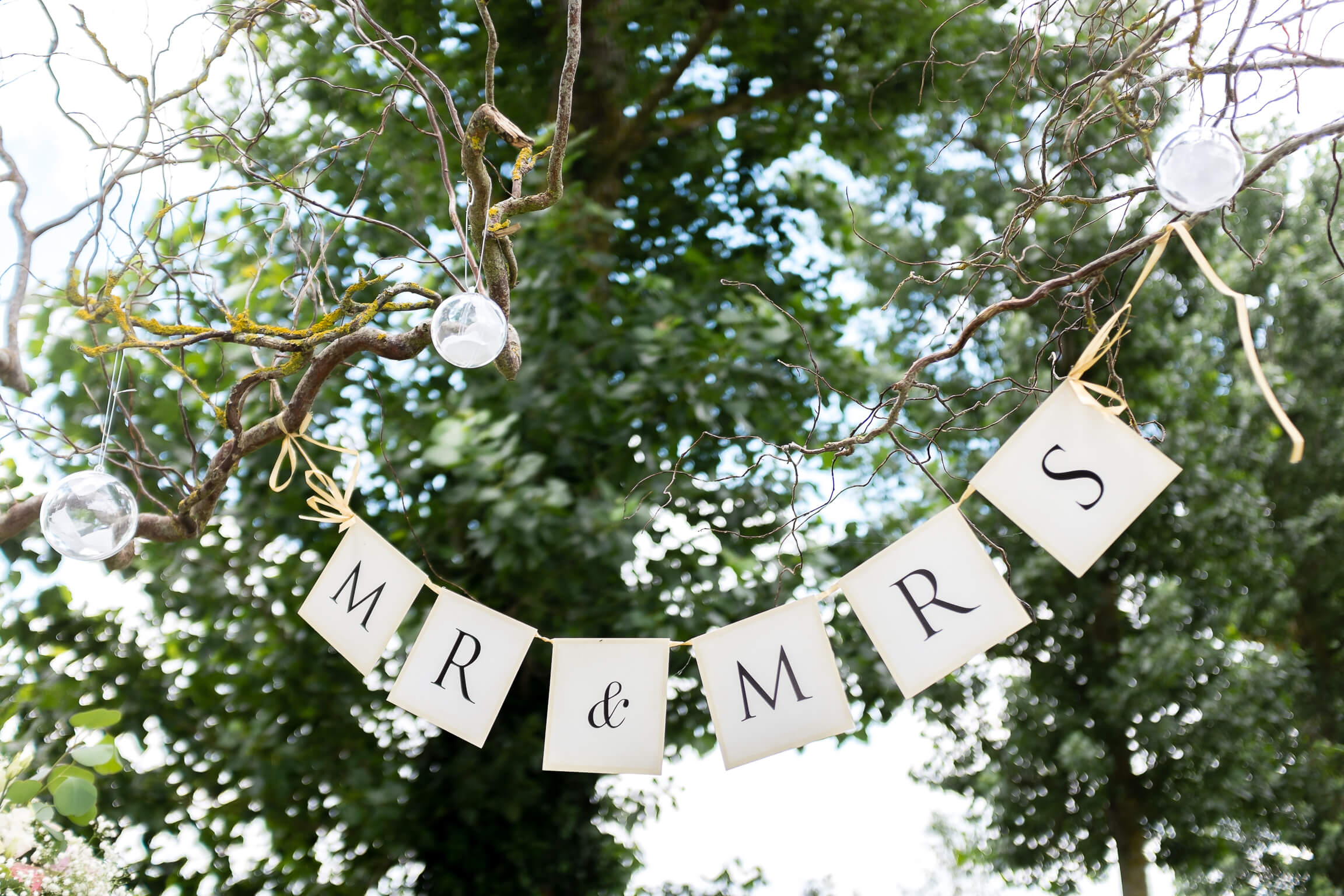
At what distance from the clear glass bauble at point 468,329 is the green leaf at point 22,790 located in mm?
1081

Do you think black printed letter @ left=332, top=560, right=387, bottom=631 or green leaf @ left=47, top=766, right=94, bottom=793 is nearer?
black printed letter @ left=332, top=560, right=387, bottom=631

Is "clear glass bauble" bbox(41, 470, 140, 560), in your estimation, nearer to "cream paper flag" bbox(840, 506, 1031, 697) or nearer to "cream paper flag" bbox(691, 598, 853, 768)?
"cream paper flag" bbox(691, 598, 853, 768)

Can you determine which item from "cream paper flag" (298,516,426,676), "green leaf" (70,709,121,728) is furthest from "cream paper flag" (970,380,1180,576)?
"green leaf" (70,709,121,728)

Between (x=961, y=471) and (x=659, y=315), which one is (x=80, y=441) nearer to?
(x=659, y=315)

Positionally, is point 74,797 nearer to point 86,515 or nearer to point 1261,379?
point 86,515

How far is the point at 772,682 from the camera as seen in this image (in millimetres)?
1364

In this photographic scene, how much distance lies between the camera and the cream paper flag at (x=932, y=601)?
124 cm

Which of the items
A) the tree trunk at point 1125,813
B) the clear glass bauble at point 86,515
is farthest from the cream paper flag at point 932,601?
the tree trunk at point 1125,813

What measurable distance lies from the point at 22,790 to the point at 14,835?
71 mm

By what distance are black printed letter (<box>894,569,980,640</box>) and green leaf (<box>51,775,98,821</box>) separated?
1345 millimetres

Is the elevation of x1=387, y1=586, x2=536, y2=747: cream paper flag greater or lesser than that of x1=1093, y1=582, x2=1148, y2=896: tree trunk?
lesser

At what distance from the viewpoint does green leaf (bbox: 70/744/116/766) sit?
1660 mm

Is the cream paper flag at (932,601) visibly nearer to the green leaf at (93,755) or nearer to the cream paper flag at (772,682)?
the cream paper flag at (772,682)

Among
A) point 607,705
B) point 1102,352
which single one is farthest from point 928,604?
point 607,705
